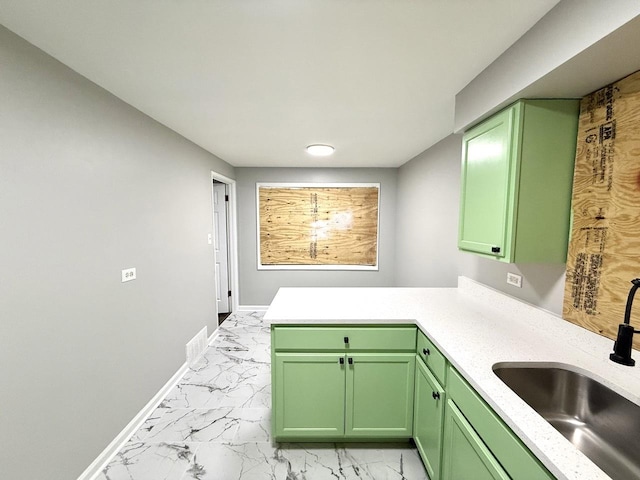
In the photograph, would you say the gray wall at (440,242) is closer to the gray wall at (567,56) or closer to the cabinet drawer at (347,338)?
the cabinet drawer at (347,338)

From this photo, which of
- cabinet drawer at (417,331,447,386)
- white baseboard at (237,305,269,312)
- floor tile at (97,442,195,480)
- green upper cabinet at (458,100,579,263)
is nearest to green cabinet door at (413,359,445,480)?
cabinet drawer at (417,331,447,386)

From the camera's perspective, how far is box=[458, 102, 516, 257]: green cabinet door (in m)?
1.32

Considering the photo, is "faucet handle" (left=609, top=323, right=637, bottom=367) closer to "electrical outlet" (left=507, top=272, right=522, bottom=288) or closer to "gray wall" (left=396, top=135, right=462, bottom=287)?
"electrical outlet" (left=507, top=272, right=522, bottom=288)

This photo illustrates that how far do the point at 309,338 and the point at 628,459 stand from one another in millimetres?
1353

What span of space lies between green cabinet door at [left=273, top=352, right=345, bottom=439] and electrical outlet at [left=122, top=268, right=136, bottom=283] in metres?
1.18

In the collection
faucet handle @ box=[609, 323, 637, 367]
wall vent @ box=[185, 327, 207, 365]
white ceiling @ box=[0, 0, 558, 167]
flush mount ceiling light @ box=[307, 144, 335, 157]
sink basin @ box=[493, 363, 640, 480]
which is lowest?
wall vent @ box=[185, 327, 207, 365]

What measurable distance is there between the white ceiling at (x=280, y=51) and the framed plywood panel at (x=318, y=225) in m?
2.01

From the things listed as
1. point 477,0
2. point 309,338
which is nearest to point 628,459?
point 309,338

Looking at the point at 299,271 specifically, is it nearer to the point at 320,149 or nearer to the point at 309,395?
the point at 320,149

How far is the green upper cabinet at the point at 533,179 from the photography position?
126cm

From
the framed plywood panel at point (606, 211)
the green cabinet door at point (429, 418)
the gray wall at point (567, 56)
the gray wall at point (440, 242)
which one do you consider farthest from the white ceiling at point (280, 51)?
the green cabinet door at point (429, 418)

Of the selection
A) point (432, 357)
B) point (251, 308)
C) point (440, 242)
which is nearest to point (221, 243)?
point (251, 308)

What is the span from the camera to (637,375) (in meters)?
1.00

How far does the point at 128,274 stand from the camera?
1.82m
